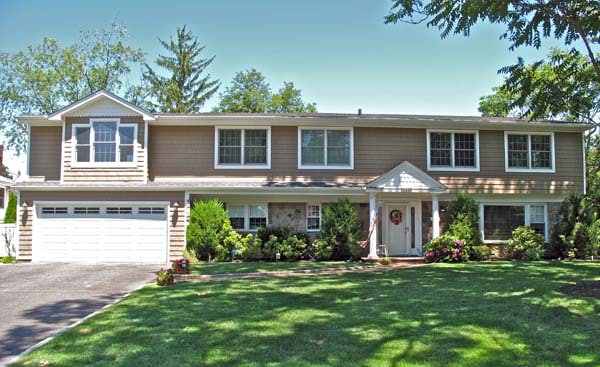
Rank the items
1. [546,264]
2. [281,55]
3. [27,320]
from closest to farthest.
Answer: [27,320] < [546,264] < [281,55]

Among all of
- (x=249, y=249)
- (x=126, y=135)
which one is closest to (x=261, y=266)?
(x=249, y=249)

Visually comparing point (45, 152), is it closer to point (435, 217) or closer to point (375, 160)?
point (375, 160)

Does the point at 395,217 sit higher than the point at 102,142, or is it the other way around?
the point at 102,142

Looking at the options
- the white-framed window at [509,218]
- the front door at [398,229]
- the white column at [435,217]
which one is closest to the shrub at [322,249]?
the front door at [398,229]

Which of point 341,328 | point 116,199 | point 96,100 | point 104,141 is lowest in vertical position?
point 341,328

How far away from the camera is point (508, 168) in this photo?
1836 centimetres

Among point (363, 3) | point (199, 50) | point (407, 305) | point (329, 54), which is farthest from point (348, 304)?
point (199, 50)

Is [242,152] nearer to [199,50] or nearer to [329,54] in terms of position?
[329,54]

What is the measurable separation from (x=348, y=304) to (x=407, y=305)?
1.03m

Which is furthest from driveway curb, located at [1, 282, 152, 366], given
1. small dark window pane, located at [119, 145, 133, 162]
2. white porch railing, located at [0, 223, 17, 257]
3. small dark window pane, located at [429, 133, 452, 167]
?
small dark window pane, located at [429, 133, 452, 167]

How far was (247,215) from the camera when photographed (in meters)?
17.8

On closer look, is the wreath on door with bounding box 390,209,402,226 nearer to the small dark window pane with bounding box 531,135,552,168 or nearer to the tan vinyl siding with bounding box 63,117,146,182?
the small dark window pane with bounding box 531,135,552,168

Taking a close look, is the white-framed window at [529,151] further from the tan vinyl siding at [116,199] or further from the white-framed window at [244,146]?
the tan vinyl siding at [116,199]

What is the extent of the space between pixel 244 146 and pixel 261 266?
5.19 metres
